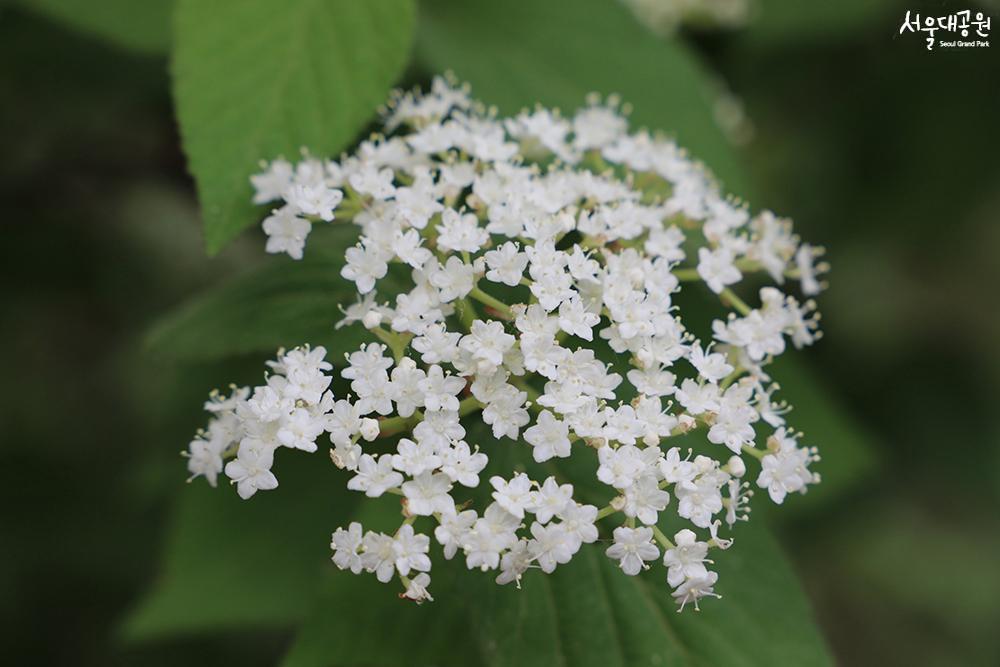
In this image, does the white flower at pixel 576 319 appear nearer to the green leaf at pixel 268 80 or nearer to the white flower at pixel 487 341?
the white flower at pixel 487 341

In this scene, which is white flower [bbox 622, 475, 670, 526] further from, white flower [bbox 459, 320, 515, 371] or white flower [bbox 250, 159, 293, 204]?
white flower [bbox 250, 159, 293, 204]

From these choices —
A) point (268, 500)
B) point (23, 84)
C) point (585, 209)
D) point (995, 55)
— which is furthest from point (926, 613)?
point (23, 84)

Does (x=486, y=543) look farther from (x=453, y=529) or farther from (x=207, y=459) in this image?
(x=207, y=459)

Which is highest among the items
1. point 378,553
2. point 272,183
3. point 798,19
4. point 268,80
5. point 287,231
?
point 798,19

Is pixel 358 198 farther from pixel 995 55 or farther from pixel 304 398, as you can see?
pixel 995 55

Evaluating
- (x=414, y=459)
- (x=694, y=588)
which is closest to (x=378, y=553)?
(x=414, y=459)
